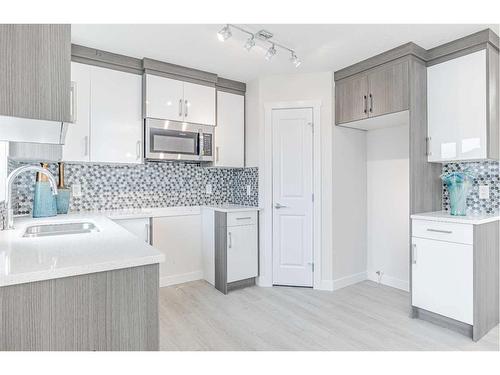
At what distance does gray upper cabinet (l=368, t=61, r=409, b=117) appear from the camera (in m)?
2.68

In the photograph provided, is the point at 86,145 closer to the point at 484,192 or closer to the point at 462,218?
the point at 462,218

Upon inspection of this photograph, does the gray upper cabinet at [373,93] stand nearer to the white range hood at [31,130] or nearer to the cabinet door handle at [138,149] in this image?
the cabinet door handle at [138,149]

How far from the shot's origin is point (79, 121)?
2.76 m

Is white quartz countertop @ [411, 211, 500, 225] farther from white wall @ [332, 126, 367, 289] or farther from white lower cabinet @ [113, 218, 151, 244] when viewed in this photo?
white lower cabinet @ [113, 218, 151, 244]

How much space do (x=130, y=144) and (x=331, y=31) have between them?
2134 mm

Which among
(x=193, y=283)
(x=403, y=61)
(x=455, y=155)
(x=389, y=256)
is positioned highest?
(x=403, y=61)

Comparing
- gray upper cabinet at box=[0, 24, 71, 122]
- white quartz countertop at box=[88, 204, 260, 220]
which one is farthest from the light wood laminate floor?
gray upper cabinet at box=[0, 24, 71, 122]

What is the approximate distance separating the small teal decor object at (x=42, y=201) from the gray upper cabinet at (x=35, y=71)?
172cm

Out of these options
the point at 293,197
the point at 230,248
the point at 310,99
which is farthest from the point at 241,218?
the point at 310,99

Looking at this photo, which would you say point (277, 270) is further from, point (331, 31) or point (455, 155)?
point (331, 31)

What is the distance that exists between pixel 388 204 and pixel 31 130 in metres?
3.36

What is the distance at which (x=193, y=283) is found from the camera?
135 inches

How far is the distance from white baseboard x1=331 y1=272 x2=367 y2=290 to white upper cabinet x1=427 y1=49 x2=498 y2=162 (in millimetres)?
1558
